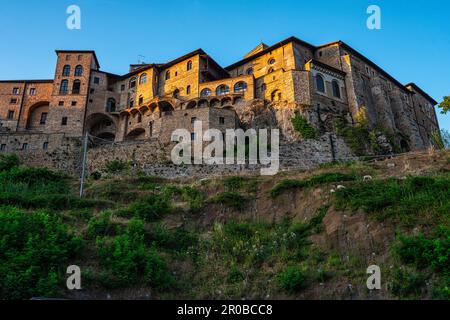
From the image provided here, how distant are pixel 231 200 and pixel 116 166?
57.9 feet

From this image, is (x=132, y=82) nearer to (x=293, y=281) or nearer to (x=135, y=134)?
(x=135, y=134)

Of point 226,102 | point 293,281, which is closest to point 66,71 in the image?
point 226,102

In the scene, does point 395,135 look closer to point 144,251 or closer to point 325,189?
point 325,189

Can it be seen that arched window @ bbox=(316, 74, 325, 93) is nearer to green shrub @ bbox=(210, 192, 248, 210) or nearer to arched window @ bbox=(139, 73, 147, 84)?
arched window @ bbox=(139, 73, 147, 84)

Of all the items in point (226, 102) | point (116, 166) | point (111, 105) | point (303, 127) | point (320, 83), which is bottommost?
point (116, 166)

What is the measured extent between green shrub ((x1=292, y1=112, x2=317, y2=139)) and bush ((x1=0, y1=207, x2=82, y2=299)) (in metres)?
28.7

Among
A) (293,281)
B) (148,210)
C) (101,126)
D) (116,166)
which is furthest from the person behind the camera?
(101,126)

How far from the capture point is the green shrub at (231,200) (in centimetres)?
2559

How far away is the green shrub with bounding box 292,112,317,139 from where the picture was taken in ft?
146

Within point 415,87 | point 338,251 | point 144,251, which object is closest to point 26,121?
point 144,251

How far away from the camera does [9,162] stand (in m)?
39.6

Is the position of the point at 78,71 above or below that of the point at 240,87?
above

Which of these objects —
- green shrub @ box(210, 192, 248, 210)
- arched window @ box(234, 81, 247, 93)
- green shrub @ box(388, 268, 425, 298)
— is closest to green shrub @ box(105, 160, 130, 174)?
green shrub @ box(210, 192, 248, 210)
